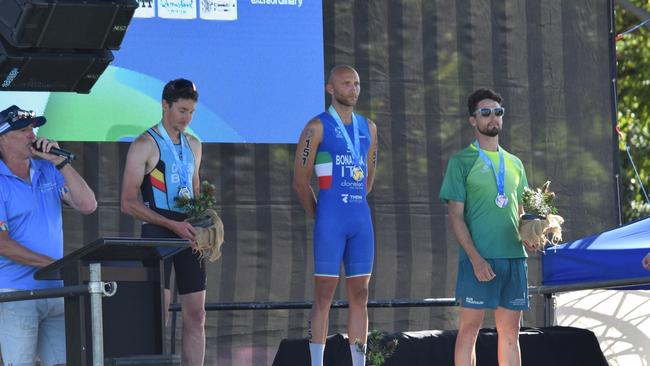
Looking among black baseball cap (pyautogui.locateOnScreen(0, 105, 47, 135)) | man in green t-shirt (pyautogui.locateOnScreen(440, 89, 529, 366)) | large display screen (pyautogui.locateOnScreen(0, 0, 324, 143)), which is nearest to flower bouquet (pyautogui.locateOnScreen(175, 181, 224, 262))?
black baseball cap (pyautogui.locateOnScreen(0, 105, 47, 135))

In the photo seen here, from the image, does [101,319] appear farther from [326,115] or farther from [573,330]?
[573,330]

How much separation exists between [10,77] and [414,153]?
3071mm

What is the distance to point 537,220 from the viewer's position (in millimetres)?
5992

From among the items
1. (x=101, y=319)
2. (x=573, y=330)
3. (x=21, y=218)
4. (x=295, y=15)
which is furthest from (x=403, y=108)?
(x=101, y=319)

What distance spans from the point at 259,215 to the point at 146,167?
185 cm

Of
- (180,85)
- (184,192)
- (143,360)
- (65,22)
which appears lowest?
(143,360)

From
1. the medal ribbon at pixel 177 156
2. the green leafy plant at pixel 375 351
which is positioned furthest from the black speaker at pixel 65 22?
the green leafy plant at pixel 375 351

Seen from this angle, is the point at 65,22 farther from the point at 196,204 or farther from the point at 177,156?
the point at 196,204

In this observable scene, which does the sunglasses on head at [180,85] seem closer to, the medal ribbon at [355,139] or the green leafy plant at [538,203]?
the medal ribbon at [355,139]

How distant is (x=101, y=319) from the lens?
4.05m

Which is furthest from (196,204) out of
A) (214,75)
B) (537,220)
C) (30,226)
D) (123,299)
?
(214,75)

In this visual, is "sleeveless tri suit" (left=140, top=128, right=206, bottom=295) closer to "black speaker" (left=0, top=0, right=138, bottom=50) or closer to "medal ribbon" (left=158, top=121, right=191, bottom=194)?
"medal ribbon" (left=158, top=121, right=191, bottom=194)

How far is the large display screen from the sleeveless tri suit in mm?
1432

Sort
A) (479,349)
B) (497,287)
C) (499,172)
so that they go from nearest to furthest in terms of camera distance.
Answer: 1. (497,287)
2. (499,172)
3. (479,349)
